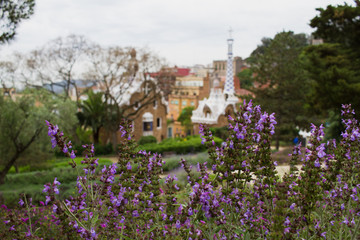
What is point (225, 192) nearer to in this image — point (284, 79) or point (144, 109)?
point (284, 79)

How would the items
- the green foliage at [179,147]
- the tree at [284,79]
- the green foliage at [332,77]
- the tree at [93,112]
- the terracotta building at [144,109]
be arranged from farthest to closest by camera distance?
1. the tree at [93,112]
2. the terracotta building at [144,109]
3. the tree at [284,79]
4. the green foliage at [179,147]
5. the green foliage at [332,77]

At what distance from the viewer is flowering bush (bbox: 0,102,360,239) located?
2.85 meters

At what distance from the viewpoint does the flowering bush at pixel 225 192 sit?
285cm

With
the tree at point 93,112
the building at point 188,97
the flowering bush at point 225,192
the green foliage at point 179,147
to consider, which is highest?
the building at point 188,97

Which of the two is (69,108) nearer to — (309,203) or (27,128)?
(27,128)

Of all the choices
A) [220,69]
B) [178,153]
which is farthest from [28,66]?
[220,69]

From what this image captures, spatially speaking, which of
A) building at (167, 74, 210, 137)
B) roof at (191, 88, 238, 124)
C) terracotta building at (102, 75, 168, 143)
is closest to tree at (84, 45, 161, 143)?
terracotta building at (102, 75, 168, 143)

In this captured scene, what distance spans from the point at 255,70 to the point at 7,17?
21.0 m

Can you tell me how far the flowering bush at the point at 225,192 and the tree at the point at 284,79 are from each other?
2285cm

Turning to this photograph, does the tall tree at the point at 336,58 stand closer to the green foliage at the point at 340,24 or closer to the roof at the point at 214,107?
the green foliage at the point at 340,24

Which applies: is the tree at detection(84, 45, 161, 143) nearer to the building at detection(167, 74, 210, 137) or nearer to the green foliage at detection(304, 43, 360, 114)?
the green foliage at detection(304, 43, 360, 114)

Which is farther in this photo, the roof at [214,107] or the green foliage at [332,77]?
the roof at [214,107]

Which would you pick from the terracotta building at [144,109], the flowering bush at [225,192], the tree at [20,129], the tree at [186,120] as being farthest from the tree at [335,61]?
the tree at [186,120]

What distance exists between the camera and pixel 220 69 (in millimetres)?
101438
